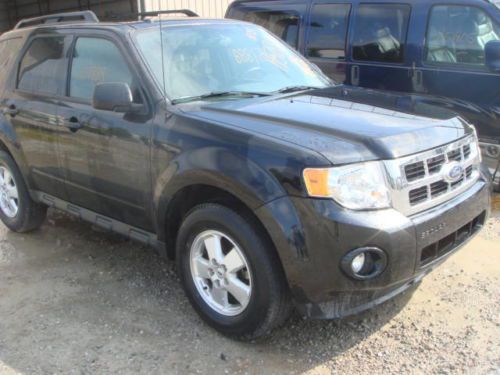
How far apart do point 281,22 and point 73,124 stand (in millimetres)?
3624

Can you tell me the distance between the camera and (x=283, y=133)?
2879 mm

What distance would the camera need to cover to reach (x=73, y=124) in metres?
3.89

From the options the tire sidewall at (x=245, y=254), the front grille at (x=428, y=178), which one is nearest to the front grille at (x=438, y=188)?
the front grille at (x=428, y=178)

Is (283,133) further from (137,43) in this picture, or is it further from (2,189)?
(2,189)

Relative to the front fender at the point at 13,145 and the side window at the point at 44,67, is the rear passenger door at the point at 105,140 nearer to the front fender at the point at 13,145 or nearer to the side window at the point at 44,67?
the side window at the point at 44,67

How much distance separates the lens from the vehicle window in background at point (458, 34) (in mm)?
5352

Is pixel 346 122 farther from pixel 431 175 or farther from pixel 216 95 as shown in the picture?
pixel 216 95

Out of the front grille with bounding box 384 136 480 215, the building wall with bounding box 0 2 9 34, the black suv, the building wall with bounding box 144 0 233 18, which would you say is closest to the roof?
the black suv

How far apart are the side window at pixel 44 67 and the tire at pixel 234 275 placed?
1716mm

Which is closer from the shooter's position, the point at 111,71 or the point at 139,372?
the point at 139,372

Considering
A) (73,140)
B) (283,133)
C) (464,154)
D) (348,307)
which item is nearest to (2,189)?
(73,140)

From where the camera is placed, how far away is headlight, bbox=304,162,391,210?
262 centimetres

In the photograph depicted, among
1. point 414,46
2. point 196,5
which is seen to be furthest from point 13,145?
point 196,5

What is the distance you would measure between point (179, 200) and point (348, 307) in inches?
46.7
